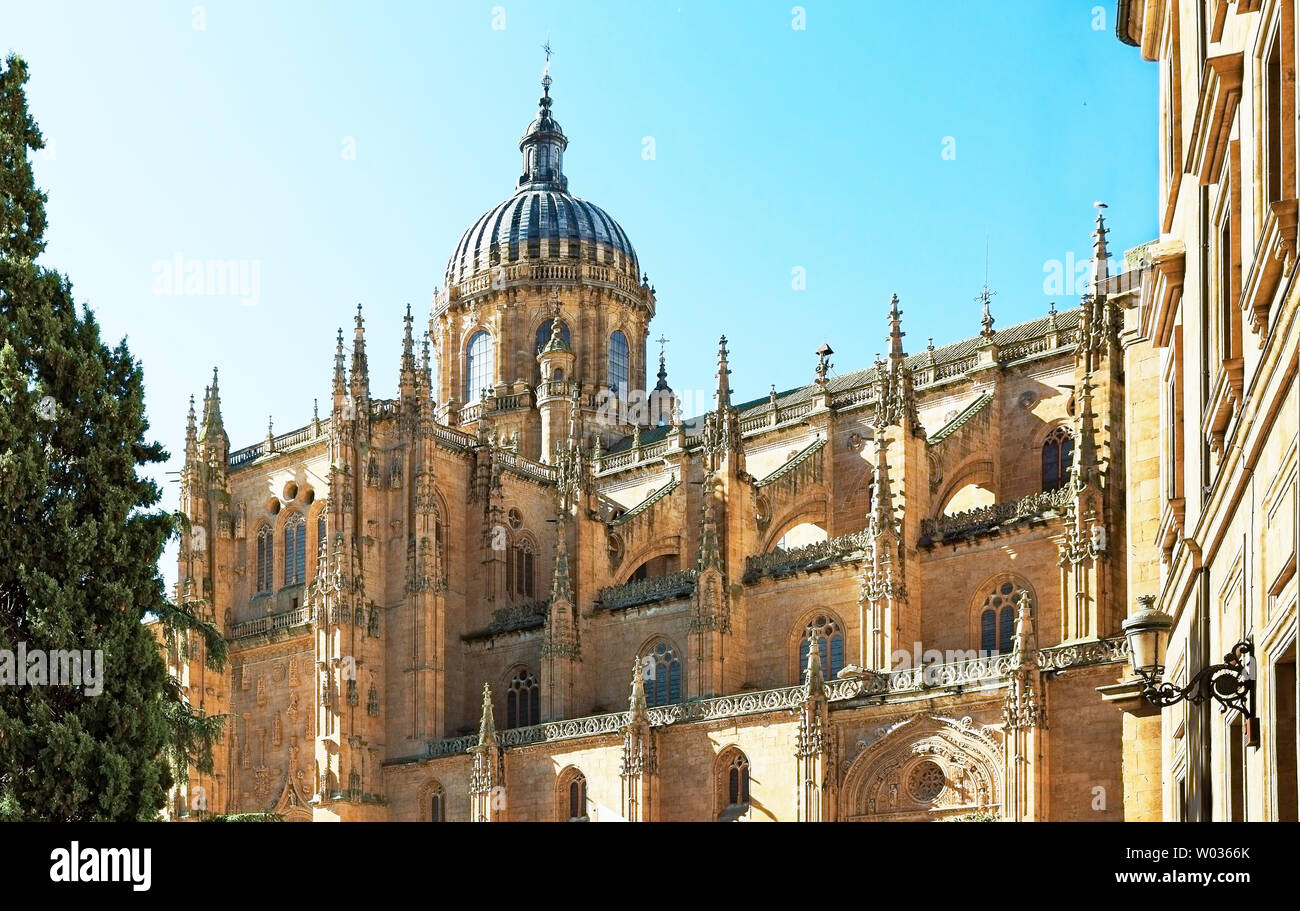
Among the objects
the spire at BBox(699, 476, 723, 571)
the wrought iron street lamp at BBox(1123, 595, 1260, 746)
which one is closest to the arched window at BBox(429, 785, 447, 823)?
the spire at BBox(699, 476, 723, 571)

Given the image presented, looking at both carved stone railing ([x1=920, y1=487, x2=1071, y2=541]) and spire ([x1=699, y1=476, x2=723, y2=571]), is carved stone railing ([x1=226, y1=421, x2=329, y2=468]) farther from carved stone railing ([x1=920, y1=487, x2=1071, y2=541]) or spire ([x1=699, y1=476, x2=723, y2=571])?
carved stone railing ([x1=920, y1=487, x2=1071, y2=541])

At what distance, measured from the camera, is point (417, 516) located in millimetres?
55719

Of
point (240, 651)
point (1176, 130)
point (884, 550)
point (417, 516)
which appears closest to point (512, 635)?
point (417, 516)

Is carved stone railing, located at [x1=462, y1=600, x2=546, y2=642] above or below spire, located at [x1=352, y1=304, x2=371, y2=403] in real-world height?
below

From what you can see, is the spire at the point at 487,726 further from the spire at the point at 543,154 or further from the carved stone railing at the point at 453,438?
the spire at the point at 543,154

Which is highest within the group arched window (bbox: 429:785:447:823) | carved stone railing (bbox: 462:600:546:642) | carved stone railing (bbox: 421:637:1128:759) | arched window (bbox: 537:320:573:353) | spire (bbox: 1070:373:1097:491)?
arched window (bbox: 537:320:573:353)

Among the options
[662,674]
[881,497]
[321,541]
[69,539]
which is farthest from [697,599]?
[69,539]

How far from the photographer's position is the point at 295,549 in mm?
60812

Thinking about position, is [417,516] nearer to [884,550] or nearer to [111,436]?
[884,550]

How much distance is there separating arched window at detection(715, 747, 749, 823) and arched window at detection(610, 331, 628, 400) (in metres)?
31.9

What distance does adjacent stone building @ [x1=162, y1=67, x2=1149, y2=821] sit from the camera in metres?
41.0

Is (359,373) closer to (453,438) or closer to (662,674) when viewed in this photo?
(453,438)

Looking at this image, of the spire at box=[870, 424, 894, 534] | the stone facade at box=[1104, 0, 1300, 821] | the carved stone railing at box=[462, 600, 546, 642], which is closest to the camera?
the stone facade at box=[1104, 0, 1300, 821]
